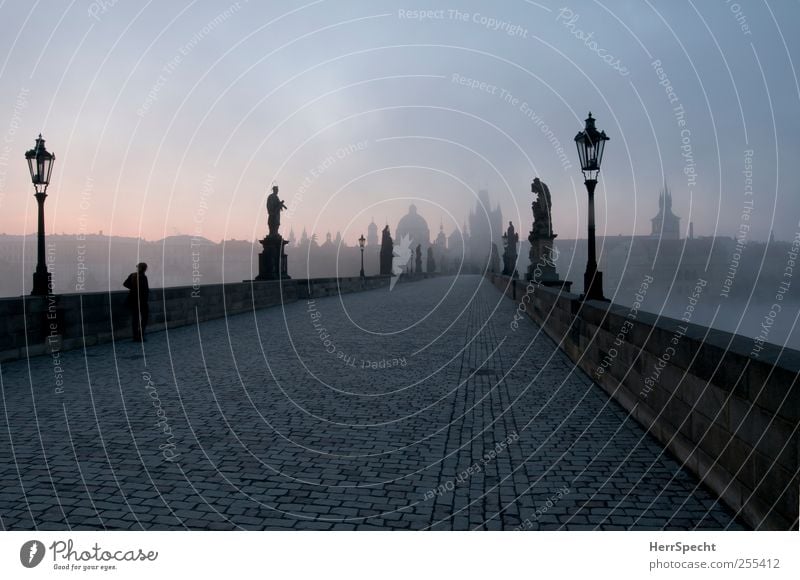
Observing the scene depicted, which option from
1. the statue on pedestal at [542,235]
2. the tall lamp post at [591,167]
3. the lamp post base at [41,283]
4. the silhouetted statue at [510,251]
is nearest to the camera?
the tall lamp post at [591,167]

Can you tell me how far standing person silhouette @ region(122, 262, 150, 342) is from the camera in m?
12.0

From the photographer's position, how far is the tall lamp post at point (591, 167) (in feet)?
33.3

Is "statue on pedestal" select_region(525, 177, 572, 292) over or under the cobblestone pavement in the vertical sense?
over

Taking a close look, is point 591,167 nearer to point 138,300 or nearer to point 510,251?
point 138,300

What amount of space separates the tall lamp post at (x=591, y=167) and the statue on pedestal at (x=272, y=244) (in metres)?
19.9

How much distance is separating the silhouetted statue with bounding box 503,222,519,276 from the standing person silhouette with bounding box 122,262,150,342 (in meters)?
41.0

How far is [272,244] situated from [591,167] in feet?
66.1

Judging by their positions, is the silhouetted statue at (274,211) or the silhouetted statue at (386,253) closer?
the silhouetted statue at (274,211)

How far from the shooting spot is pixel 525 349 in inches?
432

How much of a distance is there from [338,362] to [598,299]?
485 cm

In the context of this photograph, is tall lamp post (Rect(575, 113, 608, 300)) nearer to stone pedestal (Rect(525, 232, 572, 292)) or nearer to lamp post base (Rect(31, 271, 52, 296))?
lamp post base (Rect(31, 271, 52, 296))

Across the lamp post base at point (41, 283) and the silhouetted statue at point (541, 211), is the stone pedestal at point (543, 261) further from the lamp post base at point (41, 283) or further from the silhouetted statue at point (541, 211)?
the lamp post base at point (41, 283)

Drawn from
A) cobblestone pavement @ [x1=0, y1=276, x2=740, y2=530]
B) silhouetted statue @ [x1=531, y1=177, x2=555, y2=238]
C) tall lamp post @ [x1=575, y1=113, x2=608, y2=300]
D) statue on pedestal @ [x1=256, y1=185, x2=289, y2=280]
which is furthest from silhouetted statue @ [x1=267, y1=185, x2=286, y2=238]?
tall lamp post @ [x1=575, y1=113, x2=608, y2=300]

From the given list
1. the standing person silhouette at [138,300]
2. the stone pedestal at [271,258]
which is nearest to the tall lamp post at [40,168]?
the standing person silhouette at [138,300]
